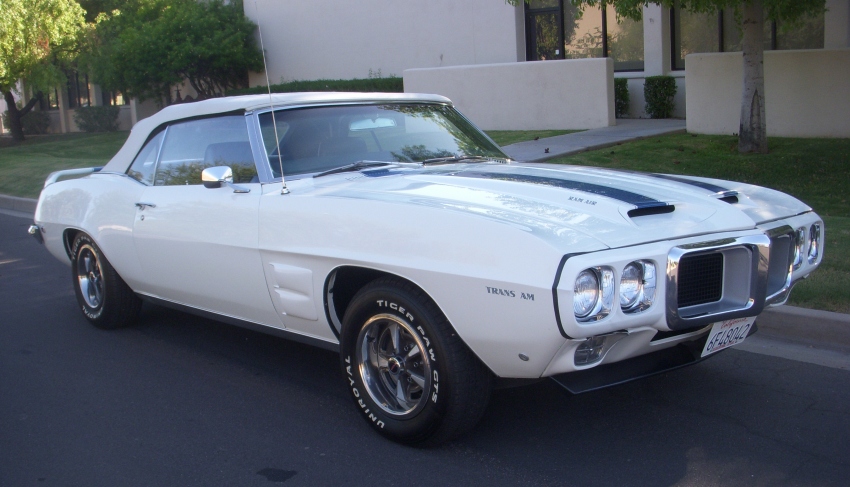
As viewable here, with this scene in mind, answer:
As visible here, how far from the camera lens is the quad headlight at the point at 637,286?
340 cm

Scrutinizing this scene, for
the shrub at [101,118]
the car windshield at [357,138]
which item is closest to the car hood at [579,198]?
the car windshield at [357,138]

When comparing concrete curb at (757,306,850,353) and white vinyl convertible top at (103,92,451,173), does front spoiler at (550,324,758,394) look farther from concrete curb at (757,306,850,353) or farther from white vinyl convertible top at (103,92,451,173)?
white vinyl convertible top at (103,92,451,173)

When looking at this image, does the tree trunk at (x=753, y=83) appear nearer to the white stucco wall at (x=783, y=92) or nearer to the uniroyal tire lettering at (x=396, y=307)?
the white stucco wall at (x=783, y=92)

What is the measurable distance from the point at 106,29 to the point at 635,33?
18.0 meters

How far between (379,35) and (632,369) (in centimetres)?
2187

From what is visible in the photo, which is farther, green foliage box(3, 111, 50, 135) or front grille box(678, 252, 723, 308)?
green foliage box(3, 111, 50, 135)

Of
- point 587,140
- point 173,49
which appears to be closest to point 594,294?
point 587,140

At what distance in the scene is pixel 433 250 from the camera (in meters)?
3.66

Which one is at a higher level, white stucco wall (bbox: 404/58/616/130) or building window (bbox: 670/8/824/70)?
building window (bbox: 670/8/824/70)

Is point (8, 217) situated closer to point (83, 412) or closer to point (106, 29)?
point (83, 412)

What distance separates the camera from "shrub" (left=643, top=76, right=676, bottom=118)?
1878cm

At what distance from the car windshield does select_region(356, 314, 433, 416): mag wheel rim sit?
1.17 meters

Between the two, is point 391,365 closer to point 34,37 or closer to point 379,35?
point 379,35

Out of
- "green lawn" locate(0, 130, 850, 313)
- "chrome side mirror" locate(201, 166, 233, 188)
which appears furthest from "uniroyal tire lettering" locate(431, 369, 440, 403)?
"green lawn" locate(0, 130, 850, 313)
